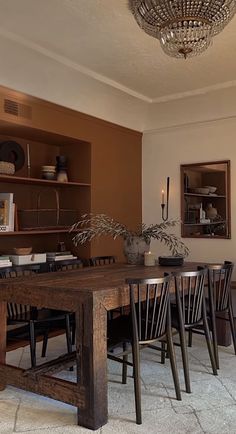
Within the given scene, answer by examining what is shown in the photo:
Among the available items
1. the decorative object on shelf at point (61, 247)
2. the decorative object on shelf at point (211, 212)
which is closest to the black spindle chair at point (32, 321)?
the decorative object on shelf at point (61, 247)

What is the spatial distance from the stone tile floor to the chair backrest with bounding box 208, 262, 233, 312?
508 millimetres

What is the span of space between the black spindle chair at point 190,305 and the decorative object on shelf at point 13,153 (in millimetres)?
2282

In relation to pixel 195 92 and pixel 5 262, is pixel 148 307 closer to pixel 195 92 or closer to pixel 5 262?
pixel 5 262

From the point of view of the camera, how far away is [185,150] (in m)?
5.29

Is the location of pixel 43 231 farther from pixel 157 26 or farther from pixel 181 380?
pixel 157 26

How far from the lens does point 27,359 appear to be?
12.0ft

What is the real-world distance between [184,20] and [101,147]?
8.63 ft

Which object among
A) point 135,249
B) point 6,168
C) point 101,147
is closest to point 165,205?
point 101,147

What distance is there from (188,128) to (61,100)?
1.77 metres

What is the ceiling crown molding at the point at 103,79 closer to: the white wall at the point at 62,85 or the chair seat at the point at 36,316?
the white wall at the point at 62,85

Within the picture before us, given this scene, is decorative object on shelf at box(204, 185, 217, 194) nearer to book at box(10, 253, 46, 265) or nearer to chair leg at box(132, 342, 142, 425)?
book at box(10, 253, 46, 265)

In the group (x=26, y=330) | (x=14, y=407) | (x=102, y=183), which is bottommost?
(x=14, y=407)

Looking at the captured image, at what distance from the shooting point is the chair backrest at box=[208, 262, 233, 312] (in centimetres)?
344

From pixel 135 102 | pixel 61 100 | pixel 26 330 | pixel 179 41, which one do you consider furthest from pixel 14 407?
pixel 135 102
